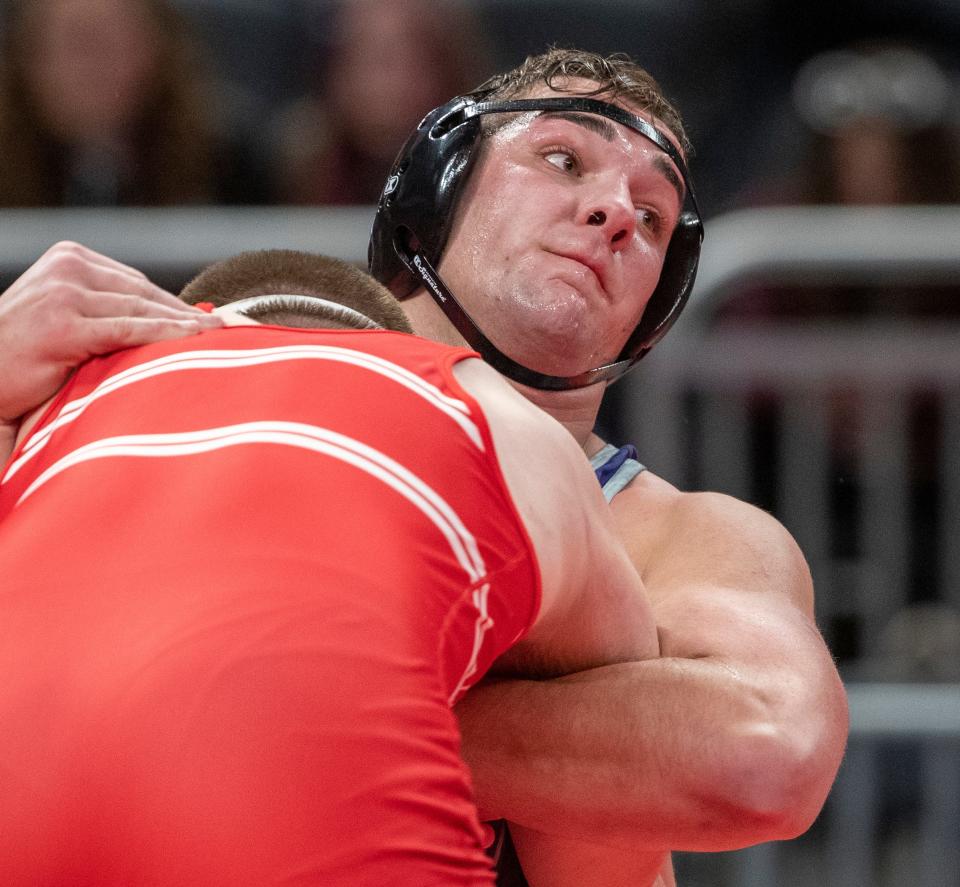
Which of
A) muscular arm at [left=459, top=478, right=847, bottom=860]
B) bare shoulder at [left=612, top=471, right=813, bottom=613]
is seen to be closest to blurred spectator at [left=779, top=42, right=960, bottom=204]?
bare shoulder at [left=612, top=471, right=813, bottom=613]

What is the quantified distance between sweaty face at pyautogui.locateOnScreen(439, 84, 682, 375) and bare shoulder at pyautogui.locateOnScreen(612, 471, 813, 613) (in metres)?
0.35

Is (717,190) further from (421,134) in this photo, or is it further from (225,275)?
(225,275)

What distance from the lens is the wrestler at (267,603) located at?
55.0 inches

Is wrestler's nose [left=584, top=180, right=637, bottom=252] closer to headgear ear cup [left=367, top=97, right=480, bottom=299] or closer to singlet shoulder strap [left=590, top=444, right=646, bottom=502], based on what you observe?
headgear ear cup [left=367, top=97, right=480, bottom=299]

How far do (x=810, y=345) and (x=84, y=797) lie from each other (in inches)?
119

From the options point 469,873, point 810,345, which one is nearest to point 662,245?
point 810,345

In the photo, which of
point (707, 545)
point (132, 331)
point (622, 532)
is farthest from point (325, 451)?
point (622, 532)

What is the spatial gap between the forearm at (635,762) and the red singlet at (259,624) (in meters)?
0.47

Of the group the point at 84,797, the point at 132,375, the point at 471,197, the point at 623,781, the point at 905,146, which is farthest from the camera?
the point at 905,146

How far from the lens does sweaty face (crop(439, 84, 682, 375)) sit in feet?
9.56

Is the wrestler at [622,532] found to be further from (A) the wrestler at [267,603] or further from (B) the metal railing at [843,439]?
(B) the metal railing at [843,439]

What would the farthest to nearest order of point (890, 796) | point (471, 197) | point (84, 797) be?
1. point (890, 796)
2. point (471, 197)
3. point (84, 797)

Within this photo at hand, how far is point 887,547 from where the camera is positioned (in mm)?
4145

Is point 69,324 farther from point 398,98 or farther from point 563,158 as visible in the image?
point 398,98
